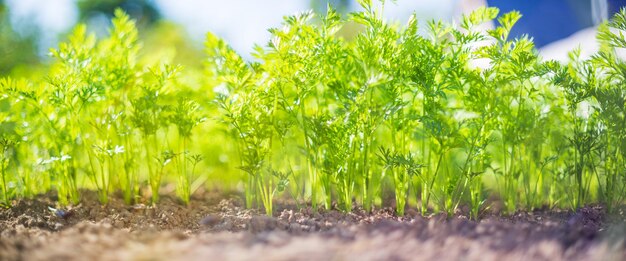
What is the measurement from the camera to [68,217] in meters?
2.58

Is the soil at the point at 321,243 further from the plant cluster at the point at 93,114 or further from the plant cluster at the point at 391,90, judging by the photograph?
the plant cluster at the point at 93,114

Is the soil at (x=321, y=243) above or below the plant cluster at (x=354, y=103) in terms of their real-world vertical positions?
below

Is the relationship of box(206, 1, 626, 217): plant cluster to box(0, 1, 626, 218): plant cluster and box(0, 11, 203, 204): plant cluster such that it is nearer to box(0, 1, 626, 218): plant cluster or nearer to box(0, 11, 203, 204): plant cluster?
box(0, 1, 626, 218): plant cluster

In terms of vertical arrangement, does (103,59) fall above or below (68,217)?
above

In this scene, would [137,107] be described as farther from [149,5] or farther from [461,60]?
[149,5]

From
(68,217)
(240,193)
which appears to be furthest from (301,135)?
(68,217)

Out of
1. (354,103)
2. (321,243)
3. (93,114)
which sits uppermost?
(93,114)

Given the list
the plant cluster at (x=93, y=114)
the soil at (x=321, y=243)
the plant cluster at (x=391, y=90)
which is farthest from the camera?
the plant cluster at (x=93, y=114)

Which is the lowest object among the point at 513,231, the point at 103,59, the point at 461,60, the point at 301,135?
the point at 513,231

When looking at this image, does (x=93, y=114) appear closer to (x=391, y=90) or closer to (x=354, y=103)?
(x=354, y=103)

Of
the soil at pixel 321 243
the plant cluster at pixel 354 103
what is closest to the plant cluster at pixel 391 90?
the plant cluster at pixel 354 103

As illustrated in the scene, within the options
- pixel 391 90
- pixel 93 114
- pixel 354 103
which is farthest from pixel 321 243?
pixel 93 114

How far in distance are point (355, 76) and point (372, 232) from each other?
2.77 feet

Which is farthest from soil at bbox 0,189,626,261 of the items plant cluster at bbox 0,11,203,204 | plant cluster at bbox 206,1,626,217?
plant cluster at bbox 0,11,203,204
